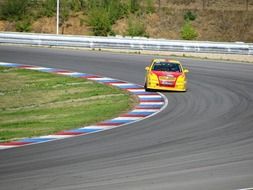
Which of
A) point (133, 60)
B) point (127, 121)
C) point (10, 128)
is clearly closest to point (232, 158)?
point (127, 121)

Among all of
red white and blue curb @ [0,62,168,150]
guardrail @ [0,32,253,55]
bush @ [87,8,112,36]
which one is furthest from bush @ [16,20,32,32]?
red white and blue curb @ [0,62,168,150]

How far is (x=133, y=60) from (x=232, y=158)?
2551cm

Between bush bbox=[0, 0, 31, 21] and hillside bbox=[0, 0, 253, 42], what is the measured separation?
0.22 meters

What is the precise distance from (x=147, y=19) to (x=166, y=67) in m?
38.1

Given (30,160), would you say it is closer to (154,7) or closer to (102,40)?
(102,40)

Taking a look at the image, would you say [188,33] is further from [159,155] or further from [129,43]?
[159,155]

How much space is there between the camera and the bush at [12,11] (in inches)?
2660

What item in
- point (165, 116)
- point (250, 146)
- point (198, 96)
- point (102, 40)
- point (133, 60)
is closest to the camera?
point (250, 146)

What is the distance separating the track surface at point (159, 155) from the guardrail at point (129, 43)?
58.6 feet

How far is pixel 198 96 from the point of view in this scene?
86.6ft

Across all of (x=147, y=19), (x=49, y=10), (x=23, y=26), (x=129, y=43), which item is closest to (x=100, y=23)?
(x=147, y=19)

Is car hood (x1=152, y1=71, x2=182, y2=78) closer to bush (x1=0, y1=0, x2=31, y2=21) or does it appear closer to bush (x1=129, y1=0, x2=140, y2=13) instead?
bush (x1=129, y1=0, x2=140, y2=13)

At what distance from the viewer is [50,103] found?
2481 cm

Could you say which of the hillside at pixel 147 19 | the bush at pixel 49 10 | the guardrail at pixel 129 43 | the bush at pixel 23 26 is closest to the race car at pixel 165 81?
the guardrail at pixel 129 43
